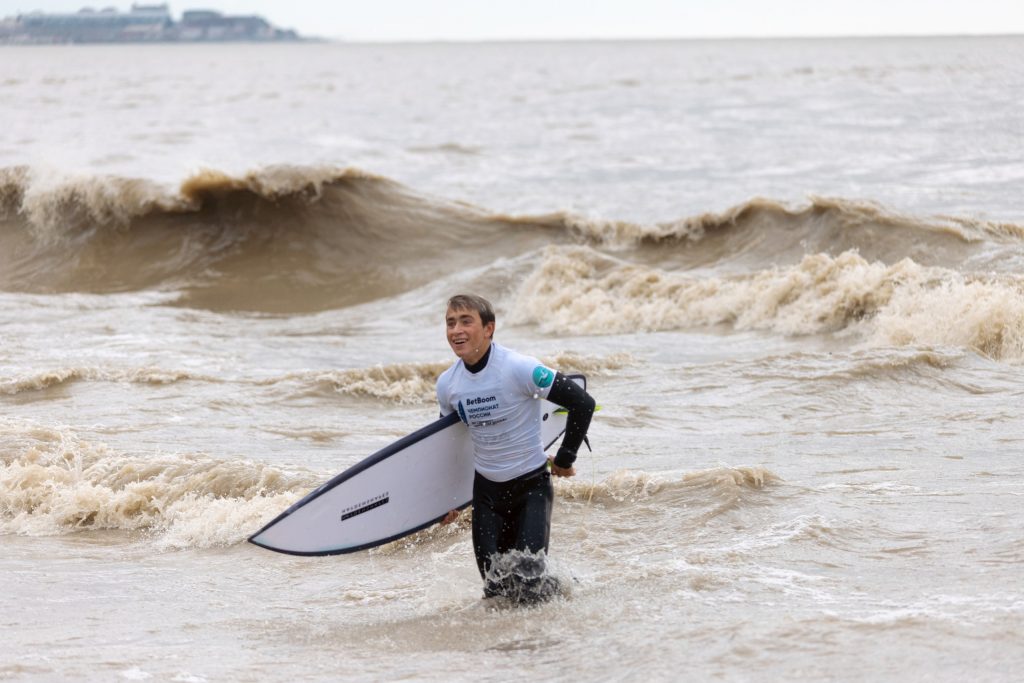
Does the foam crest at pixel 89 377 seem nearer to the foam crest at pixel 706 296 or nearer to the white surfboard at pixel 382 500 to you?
the foam crest at pixel 706 296

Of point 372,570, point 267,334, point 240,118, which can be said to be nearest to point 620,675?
point 372,570

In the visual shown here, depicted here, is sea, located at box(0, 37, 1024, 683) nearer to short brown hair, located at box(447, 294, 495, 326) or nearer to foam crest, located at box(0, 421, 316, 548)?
foam crest, located at box(0, 421, 316, 548)

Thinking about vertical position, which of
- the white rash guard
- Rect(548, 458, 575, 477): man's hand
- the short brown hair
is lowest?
Rect(548, 458, 575, 477): man's hand

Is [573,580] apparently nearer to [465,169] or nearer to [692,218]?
[692,218]

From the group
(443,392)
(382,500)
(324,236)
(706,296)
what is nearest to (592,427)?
(382,500)

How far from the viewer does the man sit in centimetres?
476

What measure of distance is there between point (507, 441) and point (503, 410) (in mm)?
138

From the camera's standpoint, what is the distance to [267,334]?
1423 cm

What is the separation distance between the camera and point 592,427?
28.3ft

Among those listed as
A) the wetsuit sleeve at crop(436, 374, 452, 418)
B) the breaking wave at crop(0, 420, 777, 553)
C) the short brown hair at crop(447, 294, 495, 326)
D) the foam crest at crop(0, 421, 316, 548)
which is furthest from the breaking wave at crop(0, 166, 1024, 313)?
the short brown hair at crop(447, 294, 495, 326)

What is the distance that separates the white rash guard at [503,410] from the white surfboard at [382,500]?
0.40 metres

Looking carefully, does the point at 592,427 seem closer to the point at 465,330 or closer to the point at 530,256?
the point at 465,330

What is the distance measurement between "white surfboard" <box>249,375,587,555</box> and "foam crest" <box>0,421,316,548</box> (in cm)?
111

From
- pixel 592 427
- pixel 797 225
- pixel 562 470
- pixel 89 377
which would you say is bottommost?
pixel 89 377
